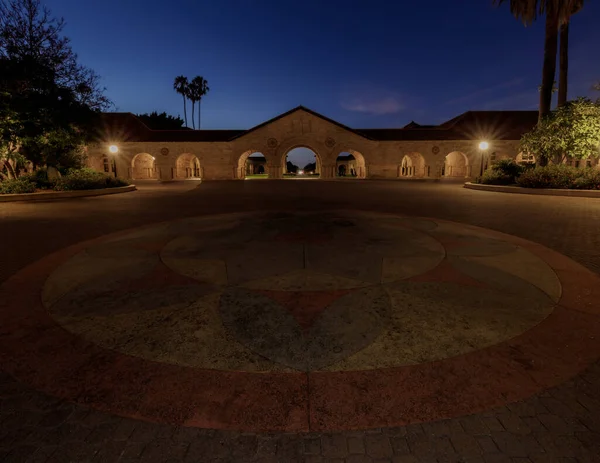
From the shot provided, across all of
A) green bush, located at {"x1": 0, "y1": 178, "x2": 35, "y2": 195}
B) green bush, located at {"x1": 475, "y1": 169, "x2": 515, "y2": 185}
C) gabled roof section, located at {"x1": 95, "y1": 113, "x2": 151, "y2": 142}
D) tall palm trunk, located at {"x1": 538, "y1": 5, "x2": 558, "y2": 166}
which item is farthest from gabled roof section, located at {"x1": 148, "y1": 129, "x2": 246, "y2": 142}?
tall palm trunk, located at {"x1": 538, "y1": 5, "x2": 558, "y2": 166}

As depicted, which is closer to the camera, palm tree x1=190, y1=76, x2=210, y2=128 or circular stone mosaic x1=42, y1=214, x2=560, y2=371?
circular stone mosaic x1=42, y1=214, x2=560, y2=371

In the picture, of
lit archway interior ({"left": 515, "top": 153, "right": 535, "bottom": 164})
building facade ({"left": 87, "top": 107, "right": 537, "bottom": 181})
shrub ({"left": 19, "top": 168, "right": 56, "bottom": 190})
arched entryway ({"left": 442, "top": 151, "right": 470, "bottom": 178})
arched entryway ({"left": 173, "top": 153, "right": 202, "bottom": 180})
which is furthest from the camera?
arched entryway ({"left": 442, "top": 151, "right": 470, "bottom": 178})

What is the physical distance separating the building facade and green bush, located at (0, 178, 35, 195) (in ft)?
70.4

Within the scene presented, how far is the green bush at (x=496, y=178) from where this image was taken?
67.9 feet

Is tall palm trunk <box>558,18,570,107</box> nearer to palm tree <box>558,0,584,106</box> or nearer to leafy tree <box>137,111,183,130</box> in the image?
palm tree <box>558,0,584,106</box>

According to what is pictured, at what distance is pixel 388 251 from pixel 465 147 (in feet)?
123

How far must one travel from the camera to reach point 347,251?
5.98m

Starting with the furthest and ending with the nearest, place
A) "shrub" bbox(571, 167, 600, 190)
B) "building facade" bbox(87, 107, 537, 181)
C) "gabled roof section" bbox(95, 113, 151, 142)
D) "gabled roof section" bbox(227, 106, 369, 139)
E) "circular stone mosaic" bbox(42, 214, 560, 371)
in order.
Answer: "gabled roof section" bbox(95, 113, 151, 142) < "building facade" bbox(87, 107, 537, 181) < "gabled roof section" bbox(227, 106, 369, 139) < "shrub" bbox(571, 167, 600, 190) < "circular stone mosaic" bbox(42, 214, 560, 371)

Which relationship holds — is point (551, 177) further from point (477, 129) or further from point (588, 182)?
point (477, 129)

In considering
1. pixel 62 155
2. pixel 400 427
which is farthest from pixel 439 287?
pixel 62 155

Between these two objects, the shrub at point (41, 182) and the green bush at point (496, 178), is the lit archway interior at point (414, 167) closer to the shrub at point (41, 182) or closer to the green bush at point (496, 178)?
the green bush at point (496, 178)

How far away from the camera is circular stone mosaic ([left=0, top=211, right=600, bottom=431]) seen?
2.31 metres

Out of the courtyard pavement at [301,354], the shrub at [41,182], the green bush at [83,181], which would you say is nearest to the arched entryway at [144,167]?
the green bush at [83,181]

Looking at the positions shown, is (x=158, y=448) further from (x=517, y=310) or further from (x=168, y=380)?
(x=517, y=310)
